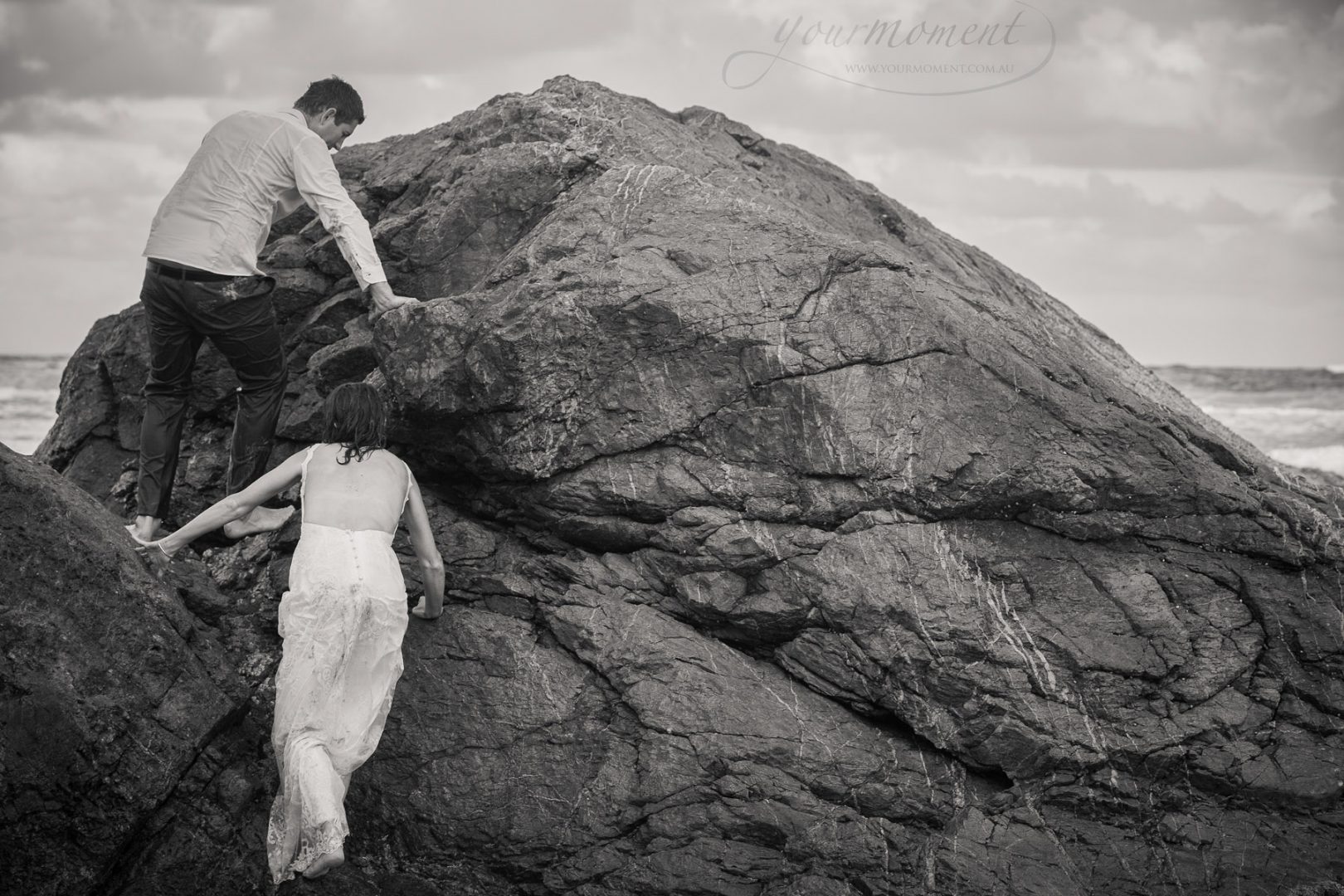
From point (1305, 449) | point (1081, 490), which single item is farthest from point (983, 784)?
point (1305, 449)

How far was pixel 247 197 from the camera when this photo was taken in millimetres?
6449

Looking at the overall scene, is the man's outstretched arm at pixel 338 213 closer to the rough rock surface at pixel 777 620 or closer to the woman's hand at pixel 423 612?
the rough rock surface at pixel 777 620

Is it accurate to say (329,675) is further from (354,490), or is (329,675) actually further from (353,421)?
(353,421)

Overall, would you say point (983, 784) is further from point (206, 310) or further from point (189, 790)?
point (206, 310)

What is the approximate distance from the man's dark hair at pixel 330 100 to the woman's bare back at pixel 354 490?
2.34 meters

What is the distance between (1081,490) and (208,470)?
225 inches

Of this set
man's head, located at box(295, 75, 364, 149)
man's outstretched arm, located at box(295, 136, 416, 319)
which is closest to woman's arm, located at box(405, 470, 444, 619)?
man's outstretched arm, located at box(295, 136, 416, 319)

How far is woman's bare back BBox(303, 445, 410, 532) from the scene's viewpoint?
550 cm

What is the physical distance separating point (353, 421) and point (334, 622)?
1.07m

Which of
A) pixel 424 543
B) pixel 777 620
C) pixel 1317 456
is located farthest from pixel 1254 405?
pixel 424 543

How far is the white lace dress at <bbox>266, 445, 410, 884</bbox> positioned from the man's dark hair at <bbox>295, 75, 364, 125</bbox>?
282cm

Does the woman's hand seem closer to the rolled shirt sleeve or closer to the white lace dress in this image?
the white lace dress

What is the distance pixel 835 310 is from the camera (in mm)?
6445

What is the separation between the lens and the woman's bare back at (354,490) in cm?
550
